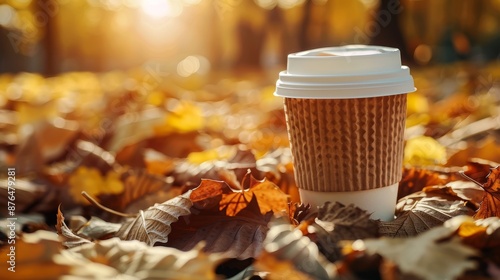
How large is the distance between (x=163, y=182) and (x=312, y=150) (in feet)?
2.02

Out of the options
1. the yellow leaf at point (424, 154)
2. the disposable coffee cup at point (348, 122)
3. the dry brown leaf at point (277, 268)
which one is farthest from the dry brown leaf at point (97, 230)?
the yellow leaf at point (424, 154)

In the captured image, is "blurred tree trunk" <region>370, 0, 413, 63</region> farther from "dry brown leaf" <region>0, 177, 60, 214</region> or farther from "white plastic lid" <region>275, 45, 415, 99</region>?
"white plastic lid" <region>275, 45, 415, 99</region>

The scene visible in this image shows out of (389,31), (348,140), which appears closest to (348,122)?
(348,140)

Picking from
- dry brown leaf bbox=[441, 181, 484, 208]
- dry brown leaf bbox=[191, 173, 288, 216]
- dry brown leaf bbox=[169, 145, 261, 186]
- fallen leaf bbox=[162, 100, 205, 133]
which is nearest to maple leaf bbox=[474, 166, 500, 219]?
dry brown leaf bbox=[441, 181, 484, 208]

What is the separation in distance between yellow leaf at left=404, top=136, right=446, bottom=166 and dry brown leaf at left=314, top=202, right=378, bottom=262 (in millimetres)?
964

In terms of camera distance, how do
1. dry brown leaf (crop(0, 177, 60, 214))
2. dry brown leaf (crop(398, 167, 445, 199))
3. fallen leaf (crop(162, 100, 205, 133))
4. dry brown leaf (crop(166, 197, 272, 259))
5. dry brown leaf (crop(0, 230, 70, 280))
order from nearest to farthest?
dry brown leaf (crop(0, 230, 70, 280)) < dry brown leaf (crop(166, 197, 272, 259)) < dry brown leaf (crop(398, 167, 445, 199)) < dry brown leaf (crop(0, 177, 60, 214)) < fallen leaf (crop(162, 100, 205, 133))

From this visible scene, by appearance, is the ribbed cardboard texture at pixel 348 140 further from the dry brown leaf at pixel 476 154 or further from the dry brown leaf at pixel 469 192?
the dry brown leaf at pixel 476 154

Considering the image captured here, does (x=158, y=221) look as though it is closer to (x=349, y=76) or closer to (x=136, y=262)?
(x=136, y=262)

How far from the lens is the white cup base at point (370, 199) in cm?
175

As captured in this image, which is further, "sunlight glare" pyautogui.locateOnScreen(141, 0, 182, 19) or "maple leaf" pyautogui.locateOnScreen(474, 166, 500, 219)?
"sunlight glare" pyautogui.locateOnScreen(141, 0, 182, 19)

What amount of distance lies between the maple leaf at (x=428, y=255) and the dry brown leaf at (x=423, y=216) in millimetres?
402

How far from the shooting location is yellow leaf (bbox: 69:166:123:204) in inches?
88.5

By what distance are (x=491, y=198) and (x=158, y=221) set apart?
0.77 metres

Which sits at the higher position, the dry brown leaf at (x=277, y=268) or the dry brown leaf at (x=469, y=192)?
the dry brown leaf at (x=277, y=268)
